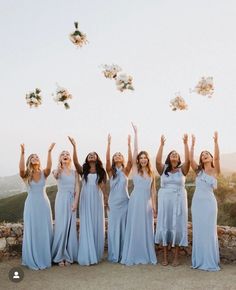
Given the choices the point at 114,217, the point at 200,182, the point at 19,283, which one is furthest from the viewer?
the point at 114,217

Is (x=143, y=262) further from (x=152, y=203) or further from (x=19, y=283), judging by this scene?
(x=19, y=283)

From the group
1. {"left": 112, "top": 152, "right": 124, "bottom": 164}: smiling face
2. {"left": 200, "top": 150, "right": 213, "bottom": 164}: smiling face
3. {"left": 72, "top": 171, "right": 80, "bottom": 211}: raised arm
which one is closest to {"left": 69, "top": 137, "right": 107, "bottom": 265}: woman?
{"left": 72, "top": 171, "right": 80, "bottom": 211}: raised arm

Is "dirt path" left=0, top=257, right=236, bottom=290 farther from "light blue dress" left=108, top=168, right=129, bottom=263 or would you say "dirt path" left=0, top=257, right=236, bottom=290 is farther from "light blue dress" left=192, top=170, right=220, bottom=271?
"light blue dress" left=108, top=168, right=129, bottom=263

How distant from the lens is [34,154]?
9852mm

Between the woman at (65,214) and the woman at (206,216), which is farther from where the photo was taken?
the woman at (65,214)

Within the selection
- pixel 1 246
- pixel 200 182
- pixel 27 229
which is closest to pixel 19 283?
pixel 27 229

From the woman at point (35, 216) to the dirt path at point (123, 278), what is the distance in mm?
323

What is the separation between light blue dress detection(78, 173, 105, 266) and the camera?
32.4ft

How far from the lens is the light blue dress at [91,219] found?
9875 mm

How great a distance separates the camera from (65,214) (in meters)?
9.92

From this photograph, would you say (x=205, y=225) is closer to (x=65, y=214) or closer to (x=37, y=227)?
(x=65, y=214)

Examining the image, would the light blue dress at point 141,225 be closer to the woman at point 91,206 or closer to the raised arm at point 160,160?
the raised arm at point 160,160

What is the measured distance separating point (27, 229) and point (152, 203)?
106 inches

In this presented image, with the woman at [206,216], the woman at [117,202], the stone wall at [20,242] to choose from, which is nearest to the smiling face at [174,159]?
the woman at [206,216]
